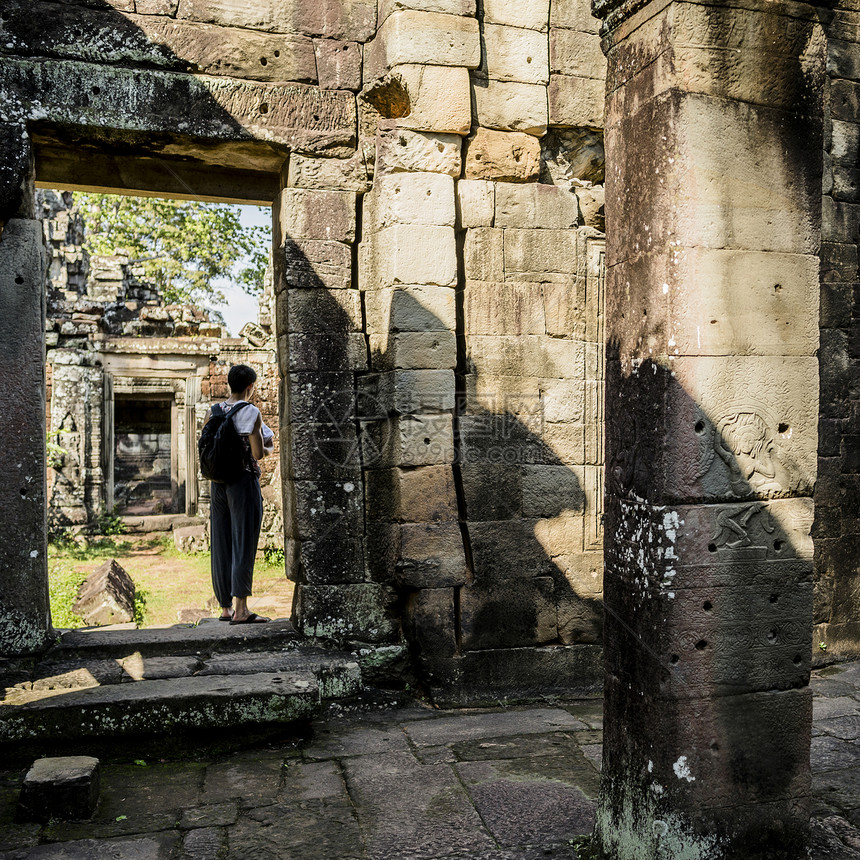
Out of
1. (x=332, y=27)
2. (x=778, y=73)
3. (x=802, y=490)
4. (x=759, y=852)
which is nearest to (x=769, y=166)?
(x=778, y=73)

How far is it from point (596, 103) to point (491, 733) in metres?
3.87

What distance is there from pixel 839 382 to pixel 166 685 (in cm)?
491

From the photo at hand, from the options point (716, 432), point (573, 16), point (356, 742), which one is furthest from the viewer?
point (573, 16)

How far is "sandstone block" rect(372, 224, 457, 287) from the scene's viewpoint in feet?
15.4

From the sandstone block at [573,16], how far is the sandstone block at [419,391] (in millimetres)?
2367

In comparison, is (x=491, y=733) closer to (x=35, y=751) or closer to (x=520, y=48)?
(x=35, y=751)

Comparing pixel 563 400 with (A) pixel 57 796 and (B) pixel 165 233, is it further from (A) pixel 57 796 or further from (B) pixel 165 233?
(B) pixel 165 233

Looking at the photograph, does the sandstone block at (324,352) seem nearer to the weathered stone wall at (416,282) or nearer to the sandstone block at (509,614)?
the weathered stone wall at (416,282)

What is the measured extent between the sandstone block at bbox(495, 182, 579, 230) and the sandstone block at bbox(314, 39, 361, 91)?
3.66 feet

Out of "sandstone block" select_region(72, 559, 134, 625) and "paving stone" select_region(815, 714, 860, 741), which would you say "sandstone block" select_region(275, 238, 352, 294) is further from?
"sandstone block" select_region(72, 559, 134, 625)

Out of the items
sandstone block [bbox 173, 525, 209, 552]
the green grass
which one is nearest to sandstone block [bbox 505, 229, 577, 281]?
the green grass

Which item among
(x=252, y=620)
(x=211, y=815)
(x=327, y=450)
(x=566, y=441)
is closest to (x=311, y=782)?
(x=211, y=815)

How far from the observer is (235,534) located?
5262 mm

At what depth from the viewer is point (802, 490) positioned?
2754mm
